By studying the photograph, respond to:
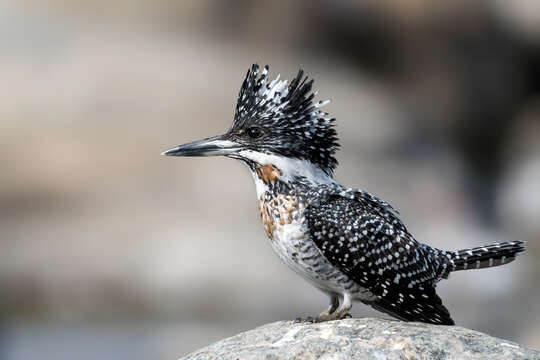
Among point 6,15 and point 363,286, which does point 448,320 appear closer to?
point 363,286

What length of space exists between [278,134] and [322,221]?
635 millimetres

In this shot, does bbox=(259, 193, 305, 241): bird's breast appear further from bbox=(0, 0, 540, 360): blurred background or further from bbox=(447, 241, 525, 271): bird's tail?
bbox=(0, 0, 540, 360): blurred background

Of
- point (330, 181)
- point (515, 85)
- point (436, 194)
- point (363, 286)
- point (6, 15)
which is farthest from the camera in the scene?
point (515, 85)

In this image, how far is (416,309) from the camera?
4.62 meters

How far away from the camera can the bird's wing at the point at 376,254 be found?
4.52 meters

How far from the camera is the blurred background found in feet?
43.0

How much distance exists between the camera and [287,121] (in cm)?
480

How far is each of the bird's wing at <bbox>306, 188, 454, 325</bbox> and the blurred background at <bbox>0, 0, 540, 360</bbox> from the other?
7.44 m

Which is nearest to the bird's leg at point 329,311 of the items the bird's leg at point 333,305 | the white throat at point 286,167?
the bird's leg at point 333,305

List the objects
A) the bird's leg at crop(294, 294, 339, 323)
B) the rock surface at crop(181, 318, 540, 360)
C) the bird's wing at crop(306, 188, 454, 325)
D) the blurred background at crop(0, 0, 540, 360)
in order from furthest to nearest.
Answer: the blurred background at crop(0, 0, 540, 360) → the bird's leg at crop(294, 294, 339, 323) → the bird's wing at crop(306, 188, 454, 325) → the rock surface at crop(181, 318, 540, 360)

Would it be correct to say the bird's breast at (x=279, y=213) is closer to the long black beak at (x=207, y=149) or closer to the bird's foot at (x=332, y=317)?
the long black beak at (x=207, y=149)

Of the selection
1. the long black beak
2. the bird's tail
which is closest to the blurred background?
the bird's tail

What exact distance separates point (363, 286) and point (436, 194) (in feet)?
36.8

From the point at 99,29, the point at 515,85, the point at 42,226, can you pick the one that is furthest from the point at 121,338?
the point at 515,85
